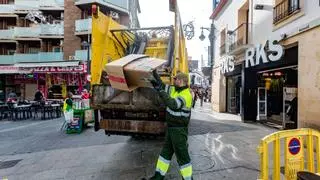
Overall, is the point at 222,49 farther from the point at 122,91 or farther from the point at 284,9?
the point at 122,91

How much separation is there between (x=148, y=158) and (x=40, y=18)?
26048 millimetres

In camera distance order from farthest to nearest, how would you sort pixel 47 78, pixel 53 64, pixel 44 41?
pixel 44 41 → pixel 47 78 → pixel 53 64

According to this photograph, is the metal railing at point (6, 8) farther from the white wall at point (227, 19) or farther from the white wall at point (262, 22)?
the white wall at point (262, 22)

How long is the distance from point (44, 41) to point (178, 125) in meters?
28.1

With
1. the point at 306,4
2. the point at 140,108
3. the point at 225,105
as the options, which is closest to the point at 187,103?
the point at 140,108

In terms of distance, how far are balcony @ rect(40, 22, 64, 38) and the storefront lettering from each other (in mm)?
16354

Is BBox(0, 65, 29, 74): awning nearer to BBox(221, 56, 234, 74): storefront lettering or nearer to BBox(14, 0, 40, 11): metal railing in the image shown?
BBox(14, 0, 40, 11): metal railing

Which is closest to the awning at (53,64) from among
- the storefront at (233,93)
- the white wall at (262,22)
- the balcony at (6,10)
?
the balcony at (6,10)

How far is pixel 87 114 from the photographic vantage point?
39.9 feet

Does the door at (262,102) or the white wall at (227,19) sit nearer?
the door at (262,102)

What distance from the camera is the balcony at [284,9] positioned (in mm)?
10163

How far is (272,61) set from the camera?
11742 mm

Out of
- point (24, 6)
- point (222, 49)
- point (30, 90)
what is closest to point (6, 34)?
point (24, 6)

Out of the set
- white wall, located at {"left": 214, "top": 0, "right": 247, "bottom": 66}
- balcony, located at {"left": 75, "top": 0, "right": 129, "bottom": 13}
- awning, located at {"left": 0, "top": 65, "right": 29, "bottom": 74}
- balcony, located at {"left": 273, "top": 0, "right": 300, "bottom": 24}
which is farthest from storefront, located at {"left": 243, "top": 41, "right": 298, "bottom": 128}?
awning, located at {"left": 0, "top": 65, "right": 29, "bottom": 74}
